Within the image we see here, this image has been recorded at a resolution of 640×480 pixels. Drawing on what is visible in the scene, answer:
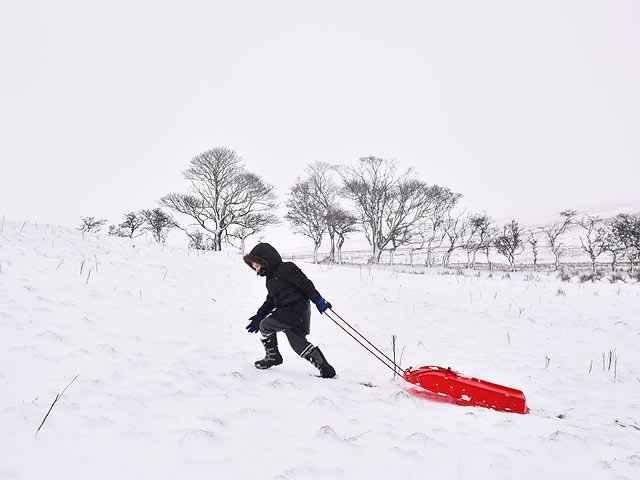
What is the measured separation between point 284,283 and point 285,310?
32 centimetres

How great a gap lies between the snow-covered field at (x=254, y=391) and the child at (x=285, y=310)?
23 cm

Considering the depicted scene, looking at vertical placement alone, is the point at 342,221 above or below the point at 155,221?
above

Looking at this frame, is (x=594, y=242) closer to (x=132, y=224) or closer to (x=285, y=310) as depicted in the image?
(x=285, y=310)

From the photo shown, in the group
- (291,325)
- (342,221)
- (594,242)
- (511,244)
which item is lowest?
(291,325)

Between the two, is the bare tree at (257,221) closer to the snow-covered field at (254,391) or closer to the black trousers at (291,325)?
the snow-covered field at (254,391)

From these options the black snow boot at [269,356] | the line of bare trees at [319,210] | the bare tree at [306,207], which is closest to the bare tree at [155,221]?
the line of bare trees at [319,210]

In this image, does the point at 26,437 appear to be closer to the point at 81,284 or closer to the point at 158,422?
the point at 158,422

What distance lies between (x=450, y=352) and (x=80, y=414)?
5311 mm

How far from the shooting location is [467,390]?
12.5 ft

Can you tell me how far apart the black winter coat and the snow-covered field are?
759mm

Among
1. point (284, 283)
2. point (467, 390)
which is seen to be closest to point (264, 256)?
point (284, 283)

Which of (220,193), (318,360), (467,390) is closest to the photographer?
(467,390)

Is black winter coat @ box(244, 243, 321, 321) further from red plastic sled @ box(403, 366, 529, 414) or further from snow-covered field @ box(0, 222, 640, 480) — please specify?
red plastic sled @ box(403, 366, 529, 414)

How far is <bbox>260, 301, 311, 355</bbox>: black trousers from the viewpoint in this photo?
424 centimetres
